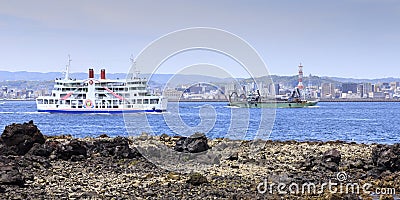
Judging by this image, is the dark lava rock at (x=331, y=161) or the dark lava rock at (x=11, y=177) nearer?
the dark lava rock at (x=11, y=177)

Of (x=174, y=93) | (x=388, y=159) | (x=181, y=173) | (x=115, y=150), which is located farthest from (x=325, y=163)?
(x=174, y=93)

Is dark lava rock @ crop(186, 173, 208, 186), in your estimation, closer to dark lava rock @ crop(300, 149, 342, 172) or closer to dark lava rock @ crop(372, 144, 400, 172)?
dark lava rock @ crop(300, 149, 342, 172)

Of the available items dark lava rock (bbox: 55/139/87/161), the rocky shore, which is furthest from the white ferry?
dark lava rock (bbox: 55/139/87/161)

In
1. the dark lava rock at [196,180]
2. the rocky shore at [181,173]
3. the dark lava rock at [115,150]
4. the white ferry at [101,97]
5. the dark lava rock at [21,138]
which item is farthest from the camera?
the white ferry at [101,97]

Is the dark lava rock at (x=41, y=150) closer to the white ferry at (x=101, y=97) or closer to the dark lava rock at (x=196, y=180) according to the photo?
the dark lava rock at (x=196, y=180)

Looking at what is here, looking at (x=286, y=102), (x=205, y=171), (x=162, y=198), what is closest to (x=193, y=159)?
(x=205, y=171)

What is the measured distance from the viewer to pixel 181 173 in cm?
1677

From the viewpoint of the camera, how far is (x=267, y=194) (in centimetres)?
1355

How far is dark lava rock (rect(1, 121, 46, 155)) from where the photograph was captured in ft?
65.8

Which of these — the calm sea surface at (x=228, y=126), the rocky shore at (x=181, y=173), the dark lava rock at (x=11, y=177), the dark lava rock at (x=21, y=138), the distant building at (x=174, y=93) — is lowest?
the calm sea surface at (x=228, y=126)

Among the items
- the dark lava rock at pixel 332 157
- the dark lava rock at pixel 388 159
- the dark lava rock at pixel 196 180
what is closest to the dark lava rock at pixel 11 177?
the dark lava rock at pixel 196 180

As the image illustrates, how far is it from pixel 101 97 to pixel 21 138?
70851 mm

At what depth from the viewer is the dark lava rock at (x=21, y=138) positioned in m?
20.1

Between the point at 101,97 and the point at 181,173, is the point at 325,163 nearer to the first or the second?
the point at 181,173
